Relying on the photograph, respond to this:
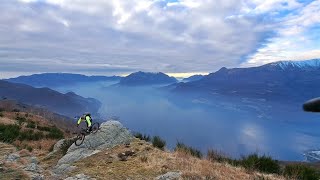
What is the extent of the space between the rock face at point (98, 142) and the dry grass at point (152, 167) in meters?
0.67

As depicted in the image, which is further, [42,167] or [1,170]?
[42,167]

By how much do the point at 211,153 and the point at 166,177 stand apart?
4.90 meters

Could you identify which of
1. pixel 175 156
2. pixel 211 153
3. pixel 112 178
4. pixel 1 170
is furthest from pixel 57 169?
pixel 211 153

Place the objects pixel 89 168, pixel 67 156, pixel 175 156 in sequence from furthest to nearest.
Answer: pixel 67 156
pixel 175 156
pixel 89 168

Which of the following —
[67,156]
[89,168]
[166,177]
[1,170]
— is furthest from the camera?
[67,156]

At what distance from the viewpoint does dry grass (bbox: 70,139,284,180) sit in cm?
1132

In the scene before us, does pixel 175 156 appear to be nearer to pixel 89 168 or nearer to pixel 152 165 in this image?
pixel 152 165

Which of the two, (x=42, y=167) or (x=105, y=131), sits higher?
(x=105, y=131)

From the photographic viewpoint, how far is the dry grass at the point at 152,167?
1132cm

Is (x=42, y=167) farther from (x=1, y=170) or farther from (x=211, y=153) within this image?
(x=211, y=153)

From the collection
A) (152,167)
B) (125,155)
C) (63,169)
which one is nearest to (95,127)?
(125,155)

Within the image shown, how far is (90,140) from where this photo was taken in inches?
658

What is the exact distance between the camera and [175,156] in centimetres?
1439

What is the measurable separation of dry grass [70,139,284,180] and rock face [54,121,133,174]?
2.19 ft
